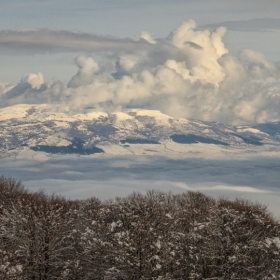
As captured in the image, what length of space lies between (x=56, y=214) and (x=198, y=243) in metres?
20.6

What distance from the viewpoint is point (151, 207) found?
8725cm

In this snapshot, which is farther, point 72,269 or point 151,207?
point 151,207

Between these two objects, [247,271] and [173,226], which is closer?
[247,271]

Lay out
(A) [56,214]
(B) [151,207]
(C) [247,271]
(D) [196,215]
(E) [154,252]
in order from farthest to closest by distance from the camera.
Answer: (D) [196,215] → (B) [151,207] → (A) [56,214] → (C) [247,271] → (E) [154,252]

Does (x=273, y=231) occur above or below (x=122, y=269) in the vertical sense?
above

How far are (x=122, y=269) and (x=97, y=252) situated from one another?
587 centimetres

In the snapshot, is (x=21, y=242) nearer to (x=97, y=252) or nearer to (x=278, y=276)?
(x=97, y=252)

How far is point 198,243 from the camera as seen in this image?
2872 inches

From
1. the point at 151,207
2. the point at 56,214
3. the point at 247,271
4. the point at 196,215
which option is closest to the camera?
the point at 247,271

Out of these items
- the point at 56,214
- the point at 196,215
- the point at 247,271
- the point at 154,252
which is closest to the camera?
the point at 154,252

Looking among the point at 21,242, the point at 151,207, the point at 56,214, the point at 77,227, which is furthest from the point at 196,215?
the point at 21,242

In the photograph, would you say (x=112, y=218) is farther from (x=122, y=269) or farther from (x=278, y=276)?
(x=278, y=276)

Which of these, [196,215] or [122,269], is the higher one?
[196,215]

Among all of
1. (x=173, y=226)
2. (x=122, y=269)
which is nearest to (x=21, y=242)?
(x=122, y=269)
